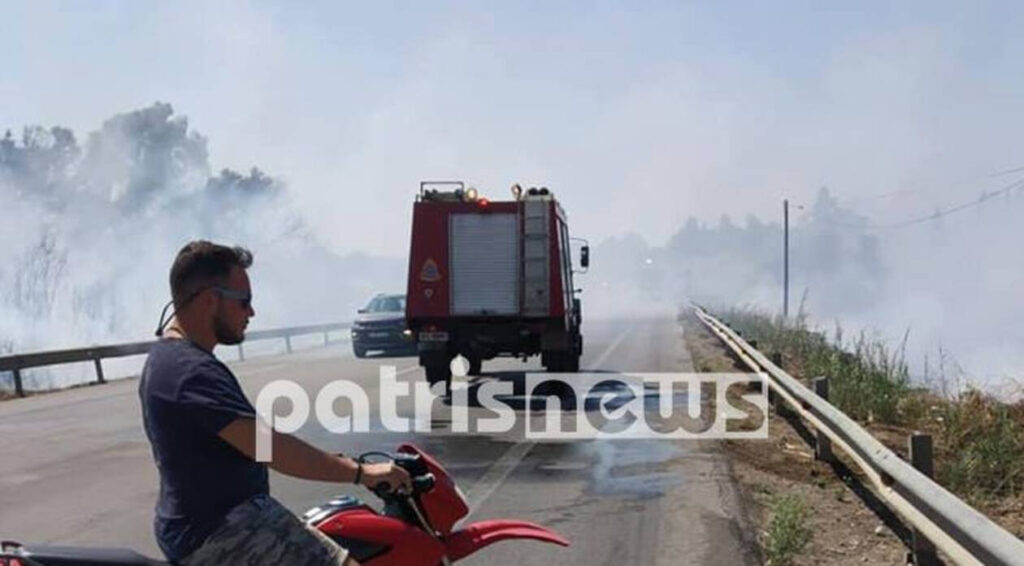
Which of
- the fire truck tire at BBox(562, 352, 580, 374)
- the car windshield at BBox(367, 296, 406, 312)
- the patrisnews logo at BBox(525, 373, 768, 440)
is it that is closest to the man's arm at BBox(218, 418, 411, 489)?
the patrisnews logo at BBox(525, 373, 768, 440)

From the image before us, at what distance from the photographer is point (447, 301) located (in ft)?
53.6

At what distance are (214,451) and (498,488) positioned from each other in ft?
19.3

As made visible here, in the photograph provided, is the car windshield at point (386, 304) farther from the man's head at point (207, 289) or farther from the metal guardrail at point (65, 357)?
the man's head at point (207, 289)

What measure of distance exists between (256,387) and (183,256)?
49.5 ft

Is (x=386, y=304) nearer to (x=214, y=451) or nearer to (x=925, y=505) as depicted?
(x=925, y=505)

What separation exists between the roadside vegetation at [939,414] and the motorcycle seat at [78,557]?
6.52 metres

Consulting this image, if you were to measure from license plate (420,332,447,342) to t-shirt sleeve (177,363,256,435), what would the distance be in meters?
13.0

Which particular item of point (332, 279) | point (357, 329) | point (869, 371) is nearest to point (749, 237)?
point (332, 279)

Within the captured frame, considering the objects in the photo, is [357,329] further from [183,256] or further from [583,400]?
[183,256]

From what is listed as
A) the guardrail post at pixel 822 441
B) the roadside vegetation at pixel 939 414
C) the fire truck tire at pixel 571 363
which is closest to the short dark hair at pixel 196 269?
the roadside vegetation at pixel 939 414

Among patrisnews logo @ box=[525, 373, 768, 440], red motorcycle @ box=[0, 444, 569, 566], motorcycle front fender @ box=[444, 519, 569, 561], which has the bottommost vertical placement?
patrisnews logo @ box=[525, 373, 768, 440]

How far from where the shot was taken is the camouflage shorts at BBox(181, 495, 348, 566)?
10.0 ft

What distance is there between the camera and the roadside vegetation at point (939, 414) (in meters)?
8.04

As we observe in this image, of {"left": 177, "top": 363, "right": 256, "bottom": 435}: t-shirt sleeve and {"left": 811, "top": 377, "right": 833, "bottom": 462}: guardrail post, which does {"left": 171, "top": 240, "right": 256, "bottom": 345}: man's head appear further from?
{"left": 811, "top": 377, "right": 833, "bottom": 462}: guardrail post
